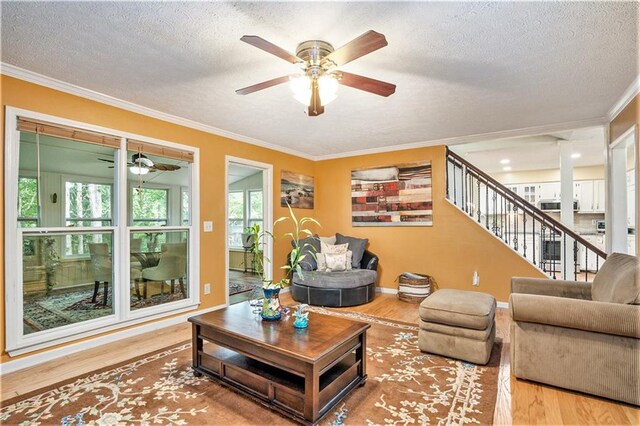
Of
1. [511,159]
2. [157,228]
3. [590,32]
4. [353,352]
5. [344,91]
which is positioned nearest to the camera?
[590,32]

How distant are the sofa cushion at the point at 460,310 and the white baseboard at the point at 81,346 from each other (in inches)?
115

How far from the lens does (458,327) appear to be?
2725mm

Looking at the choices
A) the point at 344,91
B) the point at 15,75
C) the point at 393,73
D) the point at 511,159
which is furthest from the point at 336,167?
the point at 15,75

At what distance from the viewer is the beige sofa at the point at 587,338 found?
205cm

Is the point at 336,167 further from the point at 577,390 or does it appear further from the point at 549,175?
the point at 549,175

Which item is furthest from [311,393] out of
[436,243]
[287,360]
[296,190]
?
[296,190]

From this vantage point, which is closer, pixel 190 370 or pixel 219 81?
pixel 190 370

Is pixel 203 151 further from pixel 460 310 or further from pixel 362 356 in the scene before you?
pixel 460 310

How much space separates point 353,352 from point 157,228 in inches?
106

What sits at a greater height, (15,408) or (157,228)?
(157,228)

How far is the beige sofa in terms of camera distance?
2.05 meters

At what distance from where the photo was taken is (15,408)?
209 cm

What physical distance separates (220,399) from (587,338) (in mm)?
2590

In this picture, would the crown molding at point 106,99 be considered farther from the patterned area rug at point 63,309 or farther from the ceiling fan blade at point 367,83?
the ceiling fan blade at point 367,83
